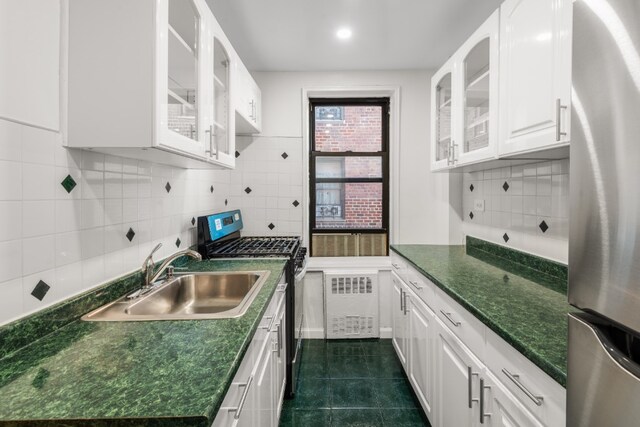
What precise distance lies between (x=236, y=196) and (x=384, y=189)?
1408 mm

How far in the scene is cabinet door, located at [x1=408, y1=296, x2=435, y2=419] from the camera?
1769mm

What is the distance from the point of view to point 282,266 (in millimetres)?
1984

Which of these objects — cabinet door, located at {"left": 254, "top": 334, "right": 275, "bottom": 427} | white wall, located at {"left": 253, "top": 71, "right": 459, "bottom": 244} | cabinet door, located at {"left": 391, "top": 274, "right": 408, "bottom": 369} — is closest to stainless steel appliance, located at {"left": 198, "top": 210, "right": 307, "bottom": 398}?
cabinet door, located at {"left": 254, "top": 334, "right": 275, "bottom": 427}

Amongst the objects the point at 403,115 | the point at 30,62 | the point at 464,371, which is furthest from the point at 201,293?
the point at 403,115

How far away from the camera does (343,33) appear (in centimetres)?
242

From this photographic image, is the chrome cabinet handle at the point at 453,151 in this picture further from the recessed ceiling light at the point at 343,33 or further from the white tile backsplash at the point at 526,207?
the recessed ceiling light at the point at 343,33

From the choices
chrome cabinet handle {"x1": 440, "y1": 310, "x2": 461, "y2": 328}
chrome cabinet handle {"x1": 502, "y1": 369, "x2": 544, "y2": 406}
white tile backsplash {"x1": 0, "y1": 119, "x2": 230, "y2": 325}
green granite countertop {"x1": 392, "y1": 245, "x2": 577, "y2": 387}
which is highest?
white tile backsplash {"x1": 0, "y1": 119, "x2": 230, "y2": 325}

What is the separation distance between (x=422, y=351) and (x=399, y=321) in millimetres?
579

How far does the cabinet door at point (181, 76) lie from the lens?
1163mm

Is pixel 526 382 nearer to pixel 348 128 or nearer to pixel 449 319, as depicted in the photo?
pixel 449 319

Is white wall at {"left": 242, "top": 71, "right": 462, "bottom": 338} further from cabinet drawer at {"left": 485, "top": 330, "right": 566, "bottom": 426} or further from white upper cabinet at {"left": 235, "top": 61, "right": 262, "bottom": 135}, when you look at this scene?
cabinet drawer at {"left": 485, "top": 330, "right": 566, "bottom": 426}

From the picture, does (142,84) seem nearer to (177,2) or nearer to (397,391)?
(177,2)

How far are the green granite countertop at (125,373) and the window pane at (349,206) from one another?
2172 mm

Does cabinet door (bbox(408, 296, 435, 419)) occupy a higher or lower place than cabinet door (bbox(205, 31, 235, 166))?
lower
